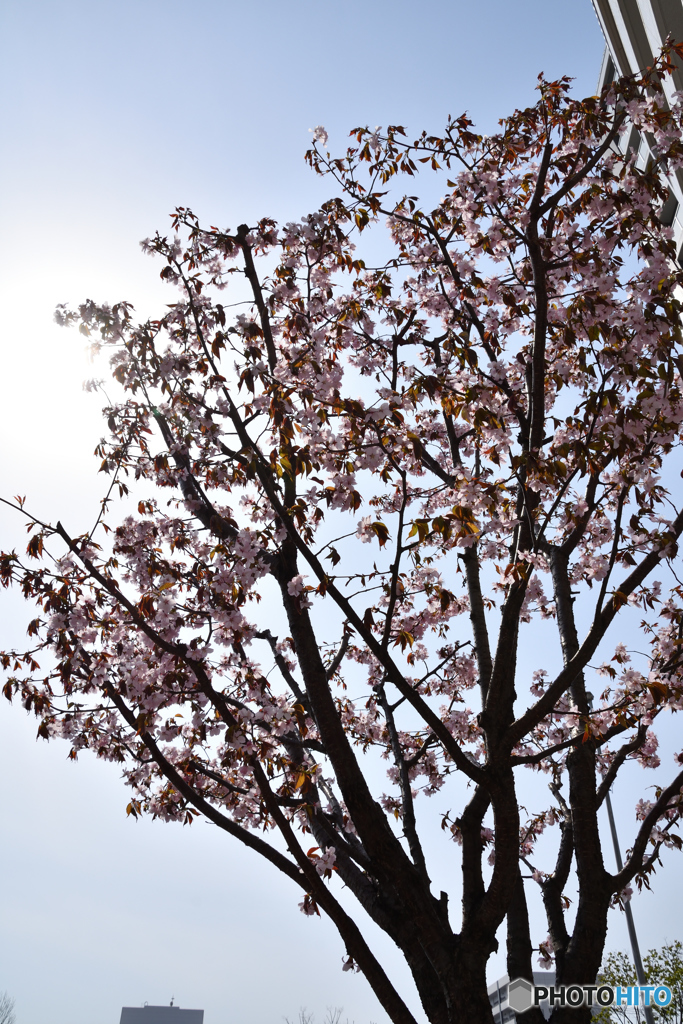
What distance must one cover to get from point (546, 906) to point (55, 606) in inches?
178

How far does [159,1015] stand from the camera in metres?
155

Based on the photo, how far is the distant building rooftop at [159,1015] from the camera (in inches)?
5945

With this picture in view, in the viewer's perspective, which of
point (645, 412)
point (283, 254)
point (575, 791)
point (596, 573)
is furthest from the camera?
point (283, 254)

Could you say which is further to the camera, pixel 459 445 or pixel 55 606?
pixel 459 445

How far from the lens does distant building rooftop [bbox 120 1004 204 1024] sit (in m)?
151

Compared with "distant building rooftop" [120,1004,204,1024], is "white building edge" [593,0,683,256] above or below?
above

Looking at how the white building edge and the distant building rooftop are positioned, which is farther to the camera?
the distant building rooftop

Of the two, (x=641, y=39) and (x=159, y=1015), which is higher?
(x=641, y=39)

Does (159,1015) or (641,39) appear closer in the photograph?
(641,39)

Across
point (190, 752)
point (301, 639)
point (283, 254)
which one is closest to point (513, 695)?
point (301, 639)

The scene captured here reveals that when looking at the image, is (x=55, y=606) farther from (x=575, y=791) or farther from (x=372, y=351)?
(x=575, y=791)

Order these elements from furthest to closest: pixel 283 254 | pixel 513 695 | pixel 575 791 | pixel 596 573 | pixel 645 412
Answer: pixel 283 254
pixel 596 573
pixel 575 791
pixel 513 695
pixel 645 412

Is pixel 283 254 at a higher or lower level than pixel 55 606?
higher

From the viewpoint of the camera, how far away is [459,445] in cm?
615
